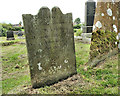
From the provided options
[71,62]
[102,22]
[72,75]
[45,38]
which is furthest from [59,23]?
[102,22]

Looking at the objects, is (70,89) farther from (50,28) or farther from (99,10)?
(99,10)

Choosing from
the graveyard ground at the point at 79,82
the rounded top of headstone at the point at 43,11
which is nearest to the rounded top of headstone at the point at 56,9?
the rounded top of headstone at the point at 43,11

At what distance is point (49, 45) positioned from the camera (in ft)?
12.5

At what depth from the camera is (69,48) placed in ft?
14.0

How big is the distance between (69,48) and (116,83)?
1767 mm

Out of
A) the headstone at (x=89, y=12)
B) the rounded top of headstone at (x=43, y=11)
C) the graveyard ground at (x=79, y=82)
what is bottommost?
the graveyard ground at (x=79, y=82)

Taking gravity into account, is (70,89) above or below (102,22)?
below

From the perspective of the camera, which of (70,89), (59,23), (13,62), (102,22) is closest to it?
(70,89)

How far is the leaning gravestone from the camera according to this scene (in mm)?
3543

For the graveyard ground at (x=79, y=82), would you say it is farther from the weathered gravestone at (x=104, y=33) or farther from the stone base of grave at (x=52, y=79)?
the weathered gravestone at (x=104, y=33)

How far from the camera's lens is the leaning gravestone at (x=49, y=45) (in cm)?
354

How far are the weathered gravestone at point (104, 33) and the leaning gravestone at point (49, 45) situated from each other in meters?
1.10

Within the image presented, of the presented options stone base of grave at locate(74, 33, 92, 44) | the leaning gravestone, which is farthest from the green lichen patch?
stone base of grave at locate(74, 33, 92, 44)

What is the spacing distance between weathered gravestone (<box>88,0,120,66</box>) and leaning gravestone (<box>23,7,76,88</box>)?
1.10 metres
